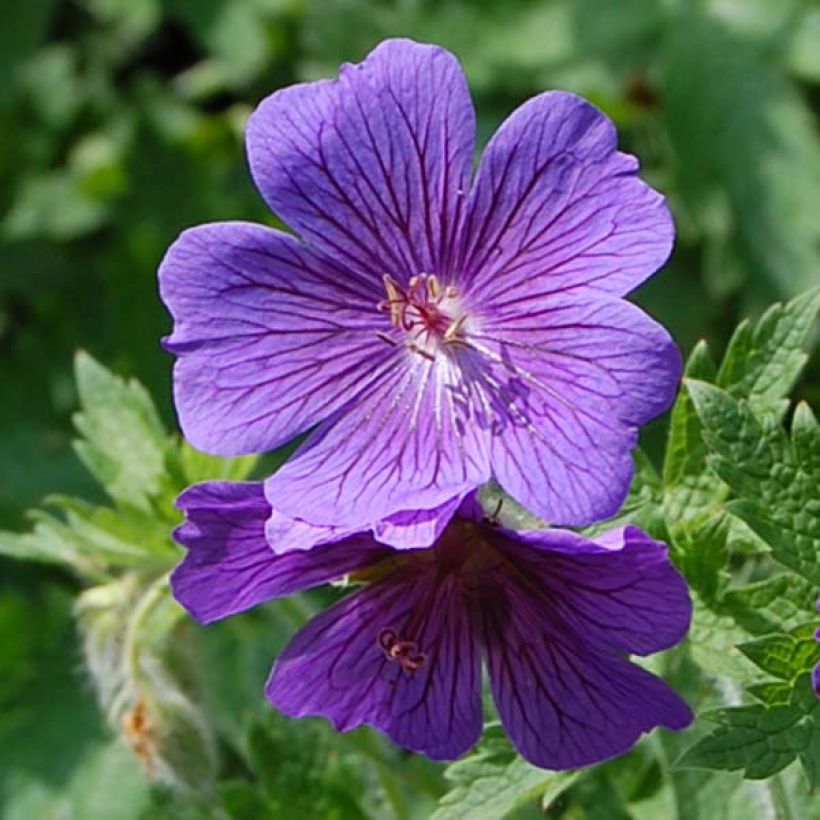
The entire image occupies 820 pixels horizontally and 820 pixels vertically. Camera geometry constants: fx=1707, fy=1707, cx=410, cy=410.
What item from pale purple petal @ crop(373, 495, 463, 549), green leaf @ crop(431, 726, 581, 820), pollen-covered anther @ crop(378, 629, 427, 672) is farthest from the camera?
green leaf @ crop(431, 726, 581, 820)

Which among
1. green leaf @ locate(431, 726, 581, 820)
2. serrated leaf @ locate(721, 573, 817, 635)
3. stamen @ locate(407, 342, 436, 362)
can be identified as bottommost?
green leaf @ locate(431, 726, 581, 820)

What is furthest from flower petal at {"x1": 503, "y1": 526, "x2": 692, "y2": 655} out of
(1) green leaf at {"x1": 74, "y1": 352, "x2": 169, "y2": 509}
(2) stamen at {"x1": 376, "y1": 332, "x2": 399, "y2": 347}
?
(1) green leaf at {"x1": 74, "y1": 352, "x2": 169, "y2": 509}

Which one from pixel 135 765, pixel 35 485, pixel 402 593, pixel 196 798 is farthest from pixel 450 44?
pixel 402 593

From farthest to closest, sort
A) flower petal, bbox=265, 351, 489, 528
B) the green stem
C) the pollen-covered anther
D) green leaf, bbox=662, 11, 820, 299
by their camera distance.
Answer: green leaf, bbox=662, 11, 820, 299
the green stem
the pollen-covered anther
flower petal, bbox=265, 351, 489, 528

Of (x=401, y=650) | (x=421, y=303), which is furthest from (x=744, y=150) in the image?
(x=401, y=650)

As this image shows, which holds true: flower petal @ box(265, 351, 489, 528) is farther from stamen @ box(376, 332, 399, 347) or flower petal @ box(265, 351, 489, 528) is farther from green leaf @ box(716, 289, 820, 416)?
green leaf @ box(716, 289, 820, 416)

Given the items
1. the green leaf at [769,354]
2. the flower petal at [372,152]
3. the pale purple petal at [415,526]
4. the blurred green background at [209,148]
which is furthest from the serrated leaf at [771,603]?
the blurred green background at [209,148]

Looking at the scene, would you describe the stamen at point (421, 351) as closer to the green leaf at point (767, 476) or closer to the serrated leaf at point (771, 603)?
A: the green leaf at point (767, 476)

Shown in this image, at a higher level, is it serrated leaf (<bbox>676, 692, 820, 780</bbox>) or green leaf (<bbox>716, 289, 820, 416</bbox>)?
green leaf (<bbox>716, 289, 820, 416</bbox>)

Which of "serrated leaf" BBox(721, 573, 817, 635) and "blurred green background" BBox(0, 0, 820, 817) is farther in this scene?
"blurred green background" BBox(0, 0, 820, 817)
